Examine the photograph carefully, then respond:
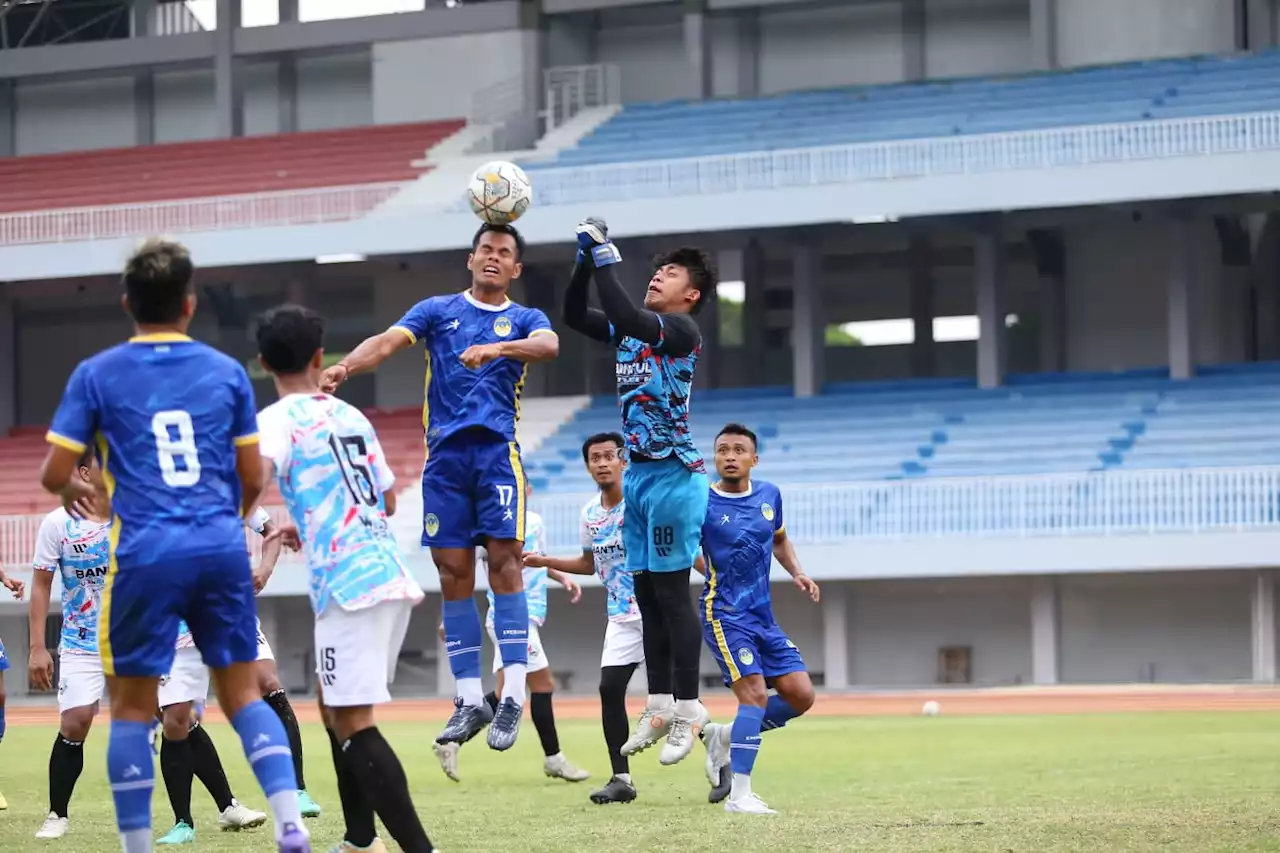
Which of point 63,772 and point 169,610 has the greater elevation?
point 169,610

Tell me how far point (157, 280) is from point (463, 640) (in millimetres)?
3438

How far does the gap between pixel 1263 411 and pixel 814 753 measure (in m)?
15.9

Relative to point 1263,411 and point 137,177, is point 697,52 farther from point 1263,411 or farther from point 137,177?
point 1263,411

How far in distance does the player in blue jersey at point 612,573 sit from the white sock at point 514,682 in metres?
1.86

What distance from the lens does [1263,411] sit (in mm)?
29922

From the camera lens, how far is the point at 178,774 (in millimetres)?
10625

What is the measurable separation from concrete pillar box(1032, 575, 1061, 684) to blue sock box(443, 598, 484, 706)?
66.2ft

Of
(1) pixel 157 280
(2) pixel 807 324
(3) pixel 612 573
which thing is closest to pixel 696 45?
(2) pixel 807 324

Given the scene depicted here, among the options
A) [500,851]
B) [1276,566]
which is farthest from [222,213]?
[500,851]

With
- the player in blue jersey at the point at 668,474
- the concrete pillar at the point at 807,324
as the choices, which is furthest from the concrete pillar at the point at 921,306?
the player in blue jersey at the point at 668,474

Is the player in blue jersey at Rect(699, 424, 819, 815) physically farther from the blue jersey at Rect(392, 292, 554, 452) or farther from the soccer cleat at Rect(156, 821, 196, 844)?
the soccer cleat at Rect(156, 821, 196, 844)

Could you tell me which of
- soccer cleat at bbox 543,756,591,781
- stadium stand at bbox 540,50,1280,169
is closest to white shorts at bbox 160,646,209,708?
soccer cleat at bbox 543,756,591,781

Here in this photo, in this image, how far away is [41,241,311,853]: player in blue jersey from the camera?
687 centimetres

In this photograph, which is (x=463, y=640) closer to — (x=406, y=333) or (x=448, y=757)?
(x=448, y=757)
